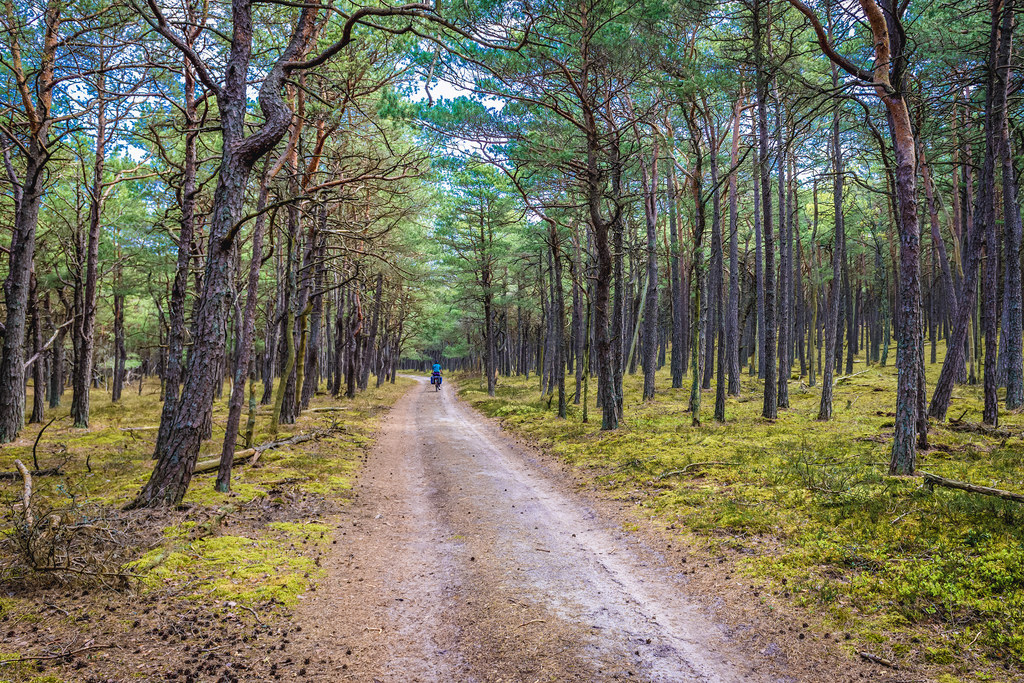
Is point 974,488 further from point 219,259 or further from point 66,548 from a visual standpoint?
point 219,259

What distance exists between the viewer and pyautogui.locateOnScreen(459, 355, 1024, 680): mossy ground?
3.96 metres

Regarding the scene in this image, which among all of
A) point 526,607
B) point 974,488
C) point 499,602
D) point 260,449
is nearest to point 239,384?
point 260,449

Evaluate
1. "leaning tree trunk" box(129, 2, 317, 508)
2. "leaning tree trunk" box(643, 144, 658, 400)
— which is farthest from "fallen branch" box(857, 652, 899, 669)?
"leaning tree trunk" box(643, 144, 658, 400)

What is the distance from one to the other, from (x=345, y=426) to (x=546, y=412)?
282 inches

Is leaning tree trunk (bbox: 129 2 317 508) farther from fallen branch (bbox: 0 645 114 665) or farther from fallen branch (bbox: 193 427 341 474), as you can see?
fallen branch (bbox: 0 645 114 665)

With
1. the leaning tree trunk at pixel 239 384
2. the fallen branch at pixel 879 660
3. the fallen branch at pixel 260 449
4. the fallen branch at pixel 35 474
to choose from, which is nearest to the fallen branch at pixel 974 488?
the fallen branch at pixel 879 660

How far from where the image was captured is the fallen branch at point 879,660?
3.64 m

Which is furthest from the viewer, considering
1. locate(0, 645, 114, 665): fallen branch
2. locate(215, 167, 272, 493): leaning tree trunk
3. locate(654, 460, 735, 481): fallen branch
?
locate(654, 460, 735, 481): fallen branch

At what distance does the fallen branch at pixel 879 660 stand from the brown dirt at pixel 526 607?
0.13 m

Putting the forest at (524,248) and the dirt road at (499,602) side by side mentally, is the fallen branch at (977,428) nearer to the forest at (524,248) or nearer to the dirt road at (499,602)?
the forest at (524,248)

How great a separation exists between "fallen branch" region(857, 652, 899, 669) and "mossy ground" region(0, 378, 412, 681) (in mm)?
4604

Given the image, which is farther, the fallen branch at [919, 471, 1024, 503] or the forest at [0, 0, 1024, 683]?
the fallen branch at [919, 471, 1024, 503]

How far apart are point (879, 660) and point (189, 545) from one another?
21.2ft

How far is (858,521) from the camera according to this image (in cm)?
594
